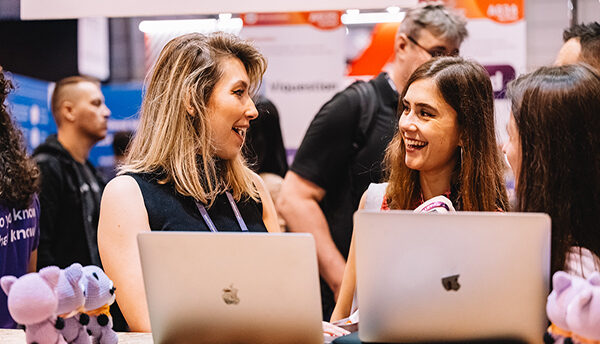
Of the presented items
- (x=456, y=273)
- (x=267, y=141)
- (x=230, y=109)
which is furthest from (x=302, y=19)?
(x=456, y=273)

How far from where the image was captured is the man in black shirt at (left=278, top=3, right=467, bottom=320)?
3.25m

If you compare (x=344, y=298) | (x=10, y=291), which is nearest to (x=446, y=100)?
(x=344, y=298)

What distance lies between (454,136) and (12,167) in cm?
170

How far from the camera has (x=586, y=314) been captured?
1407 mm

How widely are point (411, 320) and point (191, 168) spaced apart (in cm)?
98

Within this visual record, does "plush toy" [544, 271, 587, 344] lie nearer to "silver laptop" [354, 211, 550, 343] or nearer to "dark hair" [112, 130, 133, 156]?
"silver laptop" [354, 211, 550, 343]

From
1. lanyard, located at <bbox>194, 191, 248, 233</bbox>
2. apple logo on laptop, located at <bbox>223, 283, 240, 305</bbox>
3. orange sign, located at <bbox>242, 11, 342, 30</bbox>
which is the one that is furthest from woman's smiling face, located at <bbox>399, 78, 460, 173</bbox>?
orange sign, located at <bbox>242, 11, 342, 30</bbox>

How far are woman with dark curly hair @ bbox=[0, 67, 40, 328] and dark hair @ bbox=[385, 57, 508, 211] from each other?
1.59 metres

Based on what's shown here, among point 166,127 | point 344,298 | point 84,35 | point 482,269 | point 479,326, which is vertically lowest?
point 344,298

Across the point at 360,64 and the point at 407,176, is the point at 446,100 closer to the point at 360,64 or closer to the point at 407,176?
the point at 407,176

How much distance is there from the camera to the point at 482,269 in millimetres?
1530

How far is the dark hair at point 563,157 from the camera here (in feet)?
5.65

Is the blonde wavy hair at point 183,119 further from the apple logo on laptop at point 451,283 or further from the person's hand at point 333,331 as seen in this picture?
the apple logo on laptop at point 451,283

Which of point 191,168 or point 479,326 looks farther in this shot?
point 191,168
